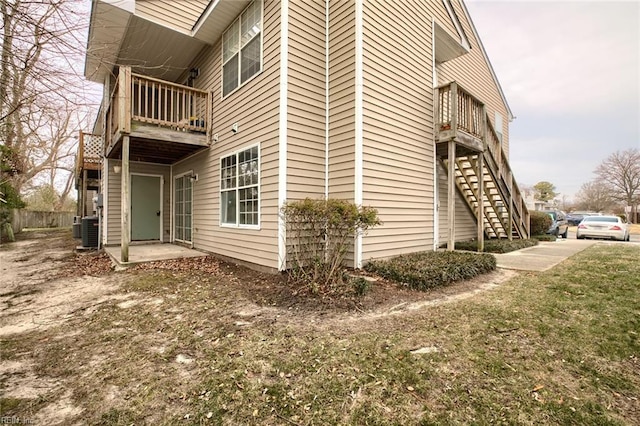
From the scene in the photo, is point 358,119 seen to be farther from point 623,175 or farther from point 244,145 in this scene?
point 623,175

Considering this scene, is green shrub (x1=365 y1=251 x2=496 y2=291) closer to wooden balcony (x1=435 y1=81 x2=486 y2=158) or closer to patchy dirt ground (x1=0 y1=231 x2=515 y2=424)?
patchy dirt ground (x1=0 y1=231 x2=515 y2=424)

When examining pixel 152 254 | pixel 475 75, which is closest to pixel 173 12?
pixel 152 254

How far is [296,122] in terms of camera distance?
Result: 5516 millimetres

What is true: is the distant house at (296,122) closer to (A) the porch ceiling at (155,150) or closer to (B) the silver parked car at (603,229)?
(A) the porch ceiling at (155,150)

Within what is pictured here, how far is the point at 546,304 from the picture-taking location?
380cm

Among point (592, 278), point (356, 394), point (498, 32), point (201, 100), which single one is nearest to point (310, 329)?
point (356, 394)

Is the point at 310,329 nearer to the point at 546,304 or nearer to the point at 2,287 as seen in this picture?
the point at 546,304

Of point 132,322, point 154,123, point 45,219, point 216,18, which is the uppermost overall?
point 216,18

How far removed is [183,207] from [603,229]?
1785cm

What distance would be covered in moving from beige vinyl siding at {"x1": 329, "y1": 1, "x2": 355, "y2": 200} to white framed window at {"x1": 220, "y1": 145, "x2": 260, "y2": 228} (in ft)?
5.04

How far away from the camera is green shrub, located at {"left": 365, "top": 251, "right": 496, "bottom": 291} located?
461cm

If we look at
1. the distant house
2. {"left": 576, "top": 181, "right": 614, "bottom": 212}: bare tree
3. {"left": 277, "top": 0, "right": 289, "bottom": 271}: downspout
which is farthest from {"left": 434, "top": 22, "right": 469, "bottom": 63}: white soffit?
{"left": 576, "top": 181, "right": 614, "bottom": 212}: bare tree

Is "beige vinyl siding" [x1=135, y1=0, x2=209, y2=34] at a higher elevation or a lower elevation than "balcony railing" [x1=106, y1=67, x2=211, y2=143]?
higher

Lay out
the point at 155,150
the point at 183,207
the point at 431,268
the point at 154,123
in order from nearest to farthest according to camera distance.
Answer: the point at 431,268 → the point at 154,123 → the point at 155,150 → the point at 183,207
